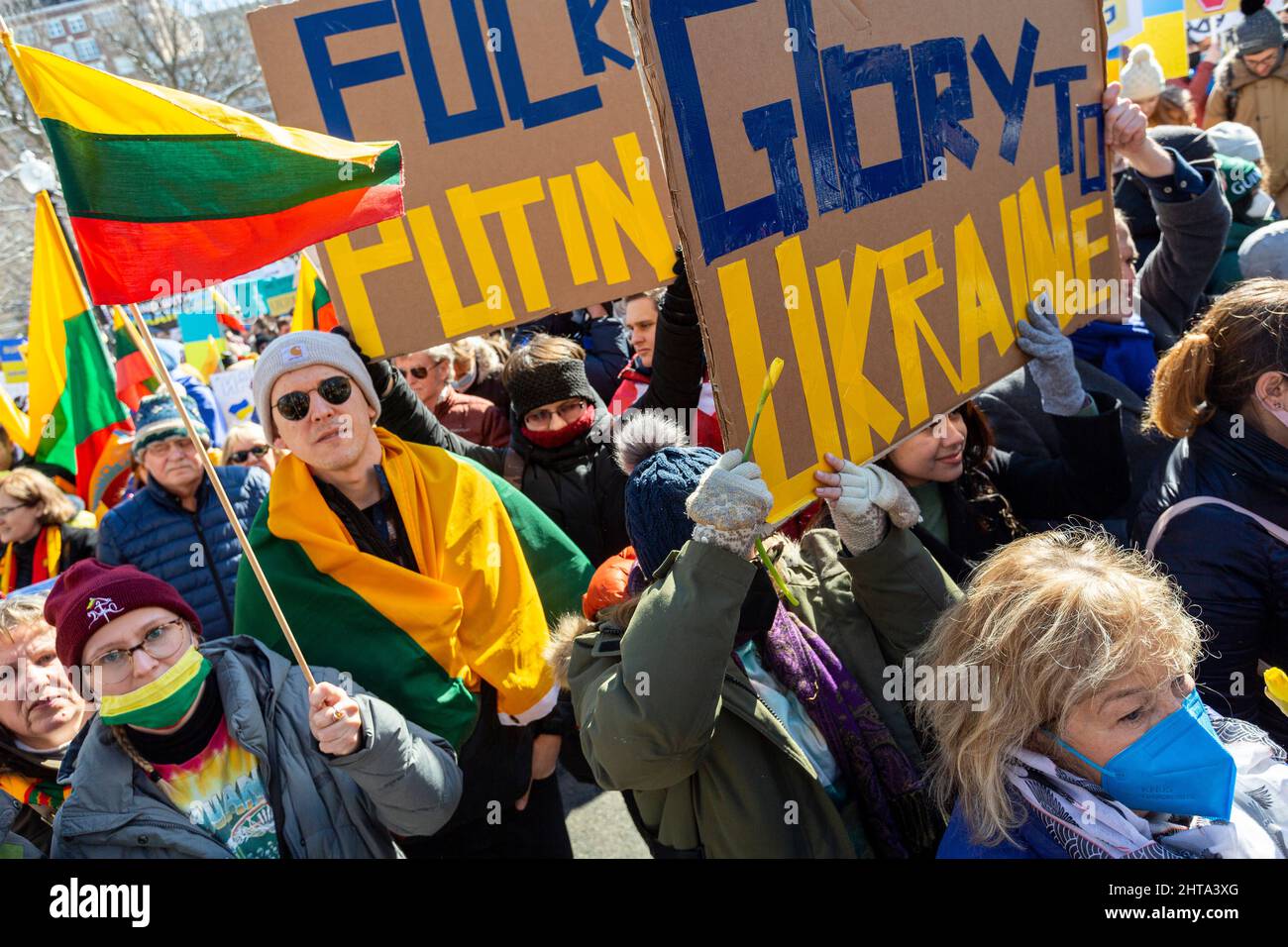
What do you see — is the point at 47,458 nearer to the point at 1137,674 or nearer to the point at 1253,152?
the point at 1137,674

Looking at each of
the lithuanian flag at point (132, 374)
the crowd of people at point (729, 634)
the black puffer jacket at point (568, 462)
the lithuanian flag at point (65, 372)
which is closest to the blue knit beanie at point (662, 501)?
the crowd of people at point (729, 634)

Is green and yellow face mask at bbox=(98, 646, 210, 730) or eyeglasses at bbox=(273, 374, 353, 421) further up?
eyeglasses at bbox=(273, 374, 353, 421)

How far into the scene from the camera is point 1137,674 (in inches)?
66.9

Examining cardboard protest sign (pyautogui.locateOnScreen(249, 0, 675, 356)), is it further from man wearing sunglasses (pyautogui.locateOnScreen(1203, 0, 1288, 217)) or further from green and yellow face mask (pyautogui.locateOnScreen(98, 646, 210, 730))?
man wearing sunglasses (pyautogui.locateOnScreen(1203, 0, 1288, 217))

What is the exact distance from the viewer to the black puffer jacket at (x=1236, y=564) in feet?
6.99

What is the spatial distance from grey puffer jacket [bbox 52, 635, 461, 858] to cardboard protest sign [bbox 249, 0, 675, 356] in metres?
1.09

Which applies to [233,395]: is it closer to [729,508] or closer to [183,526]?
[183,526]

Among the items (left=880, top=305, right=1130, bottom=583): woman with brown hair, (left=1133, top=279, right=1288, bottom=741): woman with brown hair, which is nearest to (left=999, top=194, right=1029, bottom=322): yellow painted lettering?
(left=880, top=305, right=1130, bottom=583): woman with brown hair

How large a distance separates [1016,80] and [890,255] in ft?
2.16

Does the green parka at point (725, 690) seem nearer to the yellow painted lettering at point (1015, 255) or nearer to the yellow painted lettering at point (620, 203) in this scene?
the yellow painted lettering at point (1015, 255)

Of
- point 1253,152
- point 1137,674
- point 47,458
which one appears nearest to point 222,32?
point 47,458

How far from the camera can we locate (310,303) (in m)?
4.92

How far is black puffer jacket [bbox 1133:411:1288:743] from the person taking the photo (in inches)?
83.9
